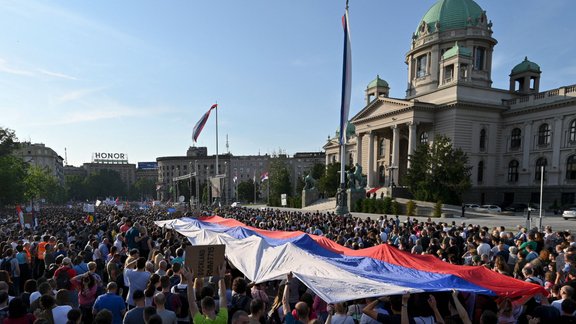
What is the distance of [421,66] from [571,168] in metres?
32.2

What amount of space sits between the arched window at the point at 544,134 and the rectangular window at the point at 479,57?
1719cm

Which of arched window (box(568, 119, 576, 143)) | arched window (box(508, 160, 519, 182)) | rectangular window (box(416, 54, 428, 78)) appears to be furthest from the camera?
rectangular window (box(416, 54, 428, 78))

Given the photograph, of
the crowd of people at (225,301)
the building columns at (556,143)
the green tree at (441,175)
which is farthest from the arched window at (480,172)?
the crowd of people at (225,301)

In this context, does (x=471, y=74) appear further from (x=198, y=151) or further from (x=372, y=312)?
(x=198, y=151)

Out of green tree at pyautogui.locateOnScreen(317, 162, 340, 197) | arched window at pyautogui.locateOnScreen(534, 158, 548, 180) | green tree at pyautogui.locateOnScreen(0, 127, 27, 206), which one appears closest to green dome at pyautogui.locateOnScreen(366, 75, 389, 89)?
green tree at pyautogui.locateOnScreen(317, 162, 340, 197)

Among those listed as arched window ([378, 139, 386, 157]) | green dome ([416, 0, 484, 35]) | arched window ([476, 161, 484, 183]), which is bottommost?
arched window ([476, 161, 484, 183])

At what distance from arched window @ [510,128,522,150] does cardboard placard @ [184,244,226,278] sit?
200 feet

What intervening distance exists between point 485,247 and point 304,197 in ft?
155

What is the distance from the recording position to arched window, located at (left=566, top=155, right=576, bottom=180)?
47438mm

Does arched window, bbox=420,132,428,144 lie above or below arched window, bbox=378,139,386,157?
above

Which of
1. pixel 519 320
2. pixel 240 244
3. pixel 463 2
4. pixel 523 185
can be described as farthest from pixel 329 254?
pixel 463 2

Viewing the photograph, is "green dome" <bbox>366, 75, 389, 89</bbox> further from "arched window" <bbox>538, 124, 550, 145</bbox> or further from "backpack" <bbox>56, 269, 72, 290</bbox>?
"backpack" <bbox>56, 269, 72, 290</bbox>

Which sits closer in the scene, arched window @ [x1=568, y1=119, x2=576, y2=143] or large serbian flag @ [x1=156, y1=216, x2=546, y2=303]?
large serbian flag @ [x1=156, y1=216, x2=546, y2=303]

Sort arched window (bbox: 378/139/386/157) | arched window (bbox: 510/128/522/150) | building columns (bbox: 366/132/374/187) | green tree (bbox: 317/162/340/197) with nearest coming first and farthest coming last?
arched window (bbox: 510/128/522/150)
green tree (bbox: 317/162/340/197)
building columns (bbox: 366/132/374/187)
arched window (bbox: 378/139/386/157)
